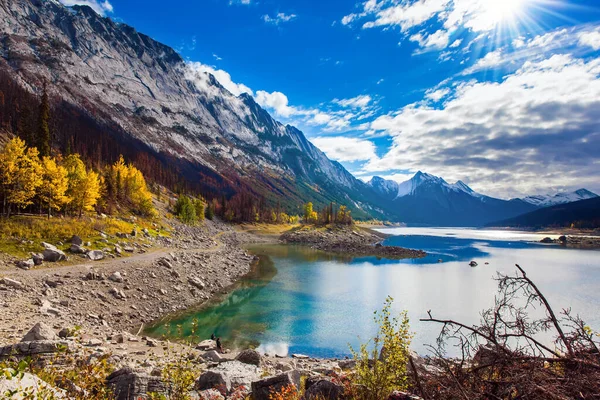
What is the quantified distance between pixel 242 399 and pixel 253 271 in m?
48.2

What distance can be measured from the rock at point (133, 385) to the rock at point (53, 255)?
28.6 m

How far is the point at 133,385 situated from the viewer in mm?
9172

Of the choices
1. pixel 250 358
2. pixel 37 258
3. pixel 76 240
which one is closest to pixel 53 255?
pixel 37 258

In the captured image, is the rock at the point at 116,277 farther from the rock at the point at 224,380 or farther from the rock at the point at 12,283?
the rock at the point at 224,380

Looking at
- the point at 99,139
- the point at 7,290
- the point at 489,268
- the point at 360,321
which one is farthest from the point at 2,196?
the point at 99,139

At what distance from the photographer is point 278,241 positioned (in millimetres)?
129125

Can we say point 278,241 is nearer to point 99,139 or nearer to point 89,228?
point 89,228

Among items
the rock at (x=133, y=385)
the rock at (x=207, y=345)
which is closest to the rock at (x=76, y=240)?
the rock at (x=207, y=345)

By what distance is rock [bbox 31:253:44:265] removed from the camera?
29.7m

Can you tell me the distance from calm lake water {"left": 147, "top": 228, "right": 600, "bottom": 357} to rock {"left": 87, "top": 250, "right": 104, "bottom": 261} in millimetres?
13283

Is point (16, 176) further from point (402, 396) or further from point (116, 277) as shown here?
point (402, 396)

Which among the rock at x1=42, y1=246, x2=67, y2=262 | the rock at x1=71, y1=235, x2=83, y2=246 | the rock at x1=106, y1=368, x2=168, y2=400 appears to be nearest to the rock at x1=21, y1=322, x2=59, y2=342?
the rock at x1=106, y1=368, x2=168, y2=400

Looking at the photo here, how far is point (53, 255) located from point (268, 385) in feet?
107

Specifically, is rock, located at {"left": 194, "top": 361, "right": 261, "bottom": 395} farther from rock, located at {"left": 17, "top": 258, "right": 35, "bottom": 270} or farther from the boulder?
the boulder
